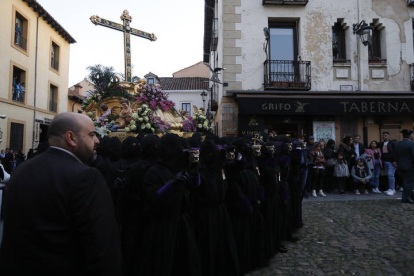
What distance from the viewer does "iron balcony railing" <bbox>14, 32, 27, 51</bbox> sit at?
749 inches

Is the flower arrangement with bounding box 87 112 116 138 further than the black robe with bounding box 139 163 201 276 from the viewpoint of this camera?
Yes

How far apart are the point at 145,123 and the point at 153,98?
1.45m

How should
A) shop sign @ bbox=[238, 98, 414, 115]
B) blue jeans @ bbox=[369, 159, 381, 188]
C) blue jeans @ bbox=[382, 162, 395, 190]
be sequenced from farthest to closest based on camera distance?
shop sign @ bbox=[238, 98, 414, 115]
blue jeans @ bbox=[369, 159, 381, 188]
blue jeans @ bbox=[382, 162, 395, 190]

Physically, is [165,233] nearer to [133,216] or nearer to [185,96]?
[133,216]

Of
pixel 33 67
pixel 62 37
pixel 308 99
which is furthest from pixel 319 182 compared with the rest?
pixel 62 37

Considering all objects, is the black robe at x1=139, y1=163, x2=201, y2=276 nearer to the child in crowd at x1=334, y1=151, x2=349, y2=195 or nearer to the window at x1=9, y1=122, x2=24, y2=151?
the child in crowd at x1=334, y1=151, x2=349, y2=195

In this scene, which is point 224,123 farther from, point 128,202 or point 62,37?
point 62,37

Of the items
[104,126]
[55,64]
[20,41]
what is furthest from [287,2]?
[55,64]

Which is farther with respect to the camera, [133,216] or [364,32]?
[364,32]

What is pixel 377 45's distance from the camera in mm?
13172

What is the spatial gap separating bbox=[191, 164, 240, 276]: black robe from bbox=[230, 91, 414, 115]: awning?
8.52m

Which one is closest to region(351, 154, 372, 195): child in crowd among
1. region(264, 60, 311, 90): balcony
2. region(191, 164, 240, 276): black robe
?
region(264, 60, 311, 90): balcony

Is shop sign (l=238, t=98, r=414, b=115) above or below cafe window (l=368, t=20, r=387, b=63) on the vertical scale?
below

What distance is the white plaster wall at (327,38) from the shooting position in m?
12.4
